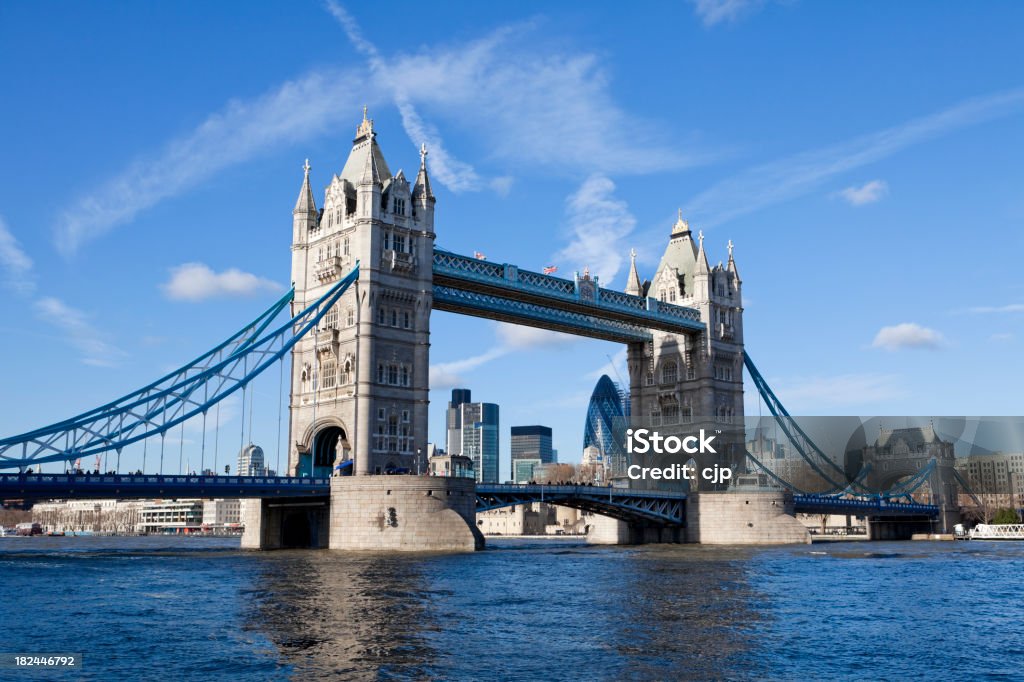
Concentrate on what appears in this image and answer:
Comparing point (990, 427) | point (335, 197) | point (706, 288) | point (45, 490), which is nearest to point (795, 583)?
point (45, 490)

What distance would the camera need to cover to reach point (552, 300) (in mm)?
96625

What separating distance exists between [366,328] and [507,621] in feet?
159

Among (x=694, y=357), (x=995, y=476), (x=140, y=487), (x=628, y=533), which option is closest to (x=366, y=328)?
(x=140, y=487)

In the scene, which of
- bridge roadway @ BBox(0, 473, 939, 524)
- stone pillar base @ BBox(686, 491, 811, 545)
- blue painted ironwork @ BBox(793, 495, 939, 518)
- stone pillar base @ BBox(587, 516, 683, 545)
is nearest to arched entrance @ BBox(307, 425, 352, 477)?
bridge roadway @ BBox(0, 473, 939, 524)

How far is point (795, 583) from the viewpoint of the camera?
50.7 meters

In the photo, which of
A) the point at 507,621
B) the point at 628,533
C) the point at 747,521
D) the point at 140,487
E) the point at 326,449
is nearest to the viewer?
the point at 507,621

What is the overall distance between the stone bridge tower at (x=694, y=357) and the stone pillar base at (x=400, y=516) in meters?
46.3

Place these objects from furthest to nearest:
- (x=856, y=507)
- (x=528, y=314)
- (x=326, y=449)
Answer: (x=856, y=507) < (x=528, y=314) < (x=326, y=449)

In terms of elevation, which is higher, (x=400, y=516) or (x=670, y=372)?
(x=670, y=372)

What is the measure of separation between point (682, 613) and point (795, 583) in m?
16.6

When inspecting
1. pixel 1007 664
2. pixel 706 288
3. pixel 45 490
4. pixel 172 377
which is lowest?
pixel 1007 664

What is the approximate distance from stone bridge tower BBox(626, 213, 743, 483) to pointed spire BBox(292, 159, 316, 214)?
44.1 meters

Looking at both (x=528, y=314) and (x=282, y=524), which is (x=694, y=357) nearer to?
(x=528, y=314)

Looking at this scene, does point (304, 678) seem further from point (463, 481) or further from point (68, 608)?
point (463, 481)
